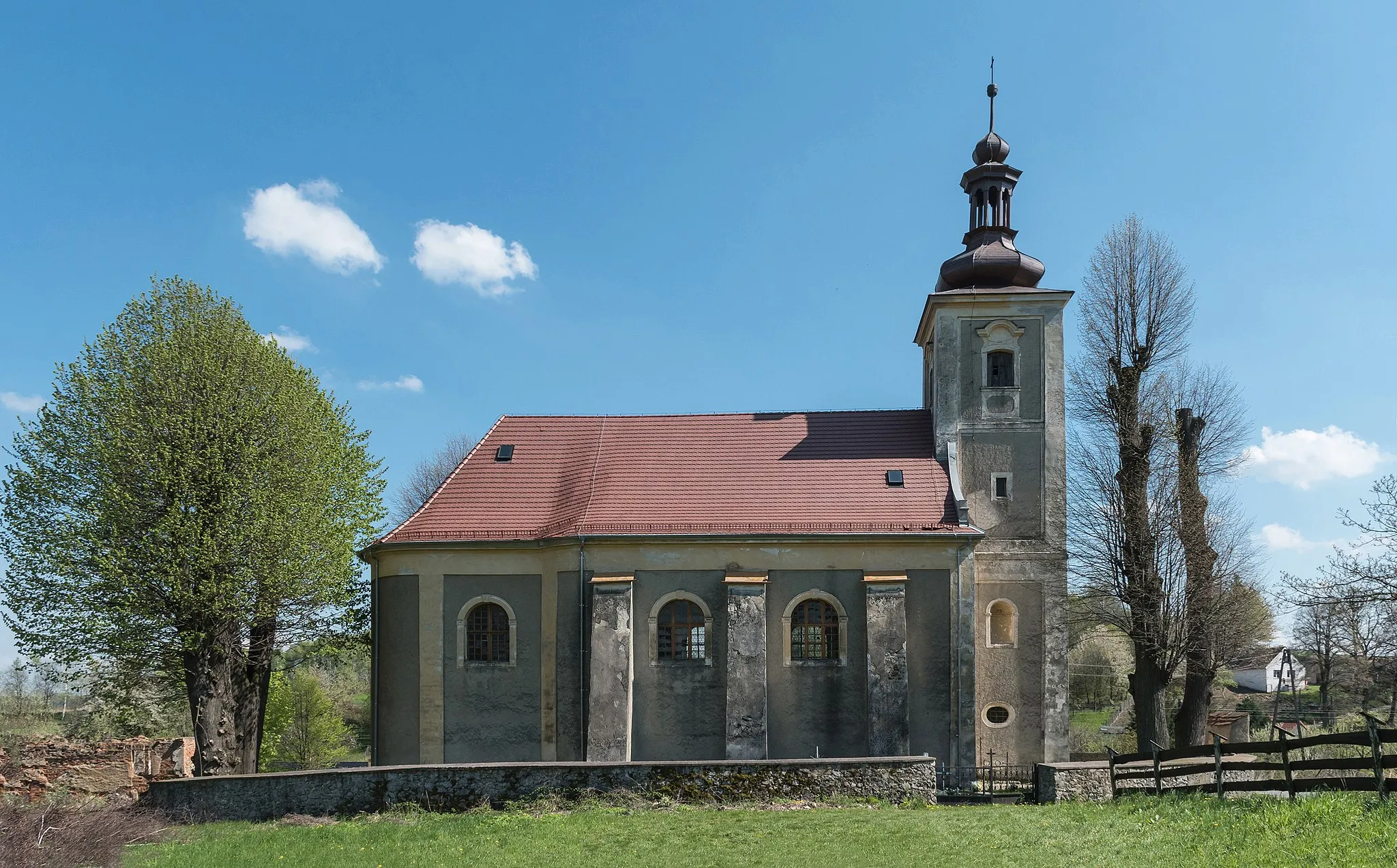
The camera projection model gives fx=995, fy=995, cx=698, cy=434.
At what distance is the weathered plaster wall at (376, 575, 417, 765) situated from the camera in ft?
76.7

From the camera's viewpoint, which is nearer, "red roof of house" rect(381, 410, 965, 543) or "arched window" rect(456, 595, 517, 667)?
"red roof of house" rect(381, 410, 965, 543)

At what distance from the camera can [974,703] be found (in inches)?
893

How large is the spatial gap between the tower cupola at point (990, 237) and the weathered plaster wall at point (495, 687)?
1363 centimetres

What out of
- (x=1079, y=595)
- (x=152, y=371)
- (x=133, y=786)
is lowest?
(x=133, y=786)

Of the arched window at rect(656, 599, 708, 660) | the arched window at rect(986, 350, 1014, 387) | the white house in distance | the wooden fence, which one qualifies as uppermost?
the arched window at rect(986, 350, 1014, 387)

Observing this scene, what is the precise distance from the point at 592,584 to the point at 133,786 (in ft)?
35.0

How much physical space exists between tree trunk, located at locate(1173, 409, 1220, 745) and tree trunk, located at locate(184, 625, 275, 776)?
2165 centimetres

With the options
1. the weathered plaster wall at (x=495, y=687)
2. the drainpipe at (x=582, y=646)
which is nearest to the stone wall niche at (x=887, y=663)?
the drainpipe at (x=582, y=646)

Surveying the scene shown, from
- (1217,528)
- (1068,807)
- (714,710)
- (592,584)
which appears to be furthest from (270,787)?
(1217,528)

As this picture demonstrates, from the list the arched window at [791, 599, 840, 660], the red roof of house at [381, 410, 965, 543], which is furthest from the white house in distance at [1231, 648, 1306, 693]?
the arched window at [791, 599, 840, 660]

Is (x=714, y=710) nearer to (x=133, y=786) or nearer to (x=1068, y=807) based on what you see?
(x=1068, y=807)

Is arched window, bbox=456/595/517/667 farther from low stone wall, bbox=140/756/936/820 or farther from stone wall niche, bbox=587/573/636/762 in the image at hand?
low stone wall, bbox=140/756/936/820

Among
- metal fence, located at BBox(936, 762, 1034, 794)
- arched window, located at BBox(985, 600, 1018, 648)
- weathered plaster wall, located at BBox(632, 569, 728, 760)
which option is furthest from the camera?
arched window, located at BBox(985, 600, 1018, 648)

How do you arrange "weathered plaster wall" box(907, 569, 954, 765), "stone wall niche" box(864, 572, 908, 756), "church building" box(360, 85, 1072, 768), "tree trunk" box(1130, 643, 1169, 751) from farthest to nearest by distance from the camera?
"tree trunk" box(1130, 643, 1169, 751), "church building" box(360, 85, 1072, 768), "weathered plaster wall" box(907, 569, 954, 765), "stone wall niche" box(864, 572, 908, 756)
